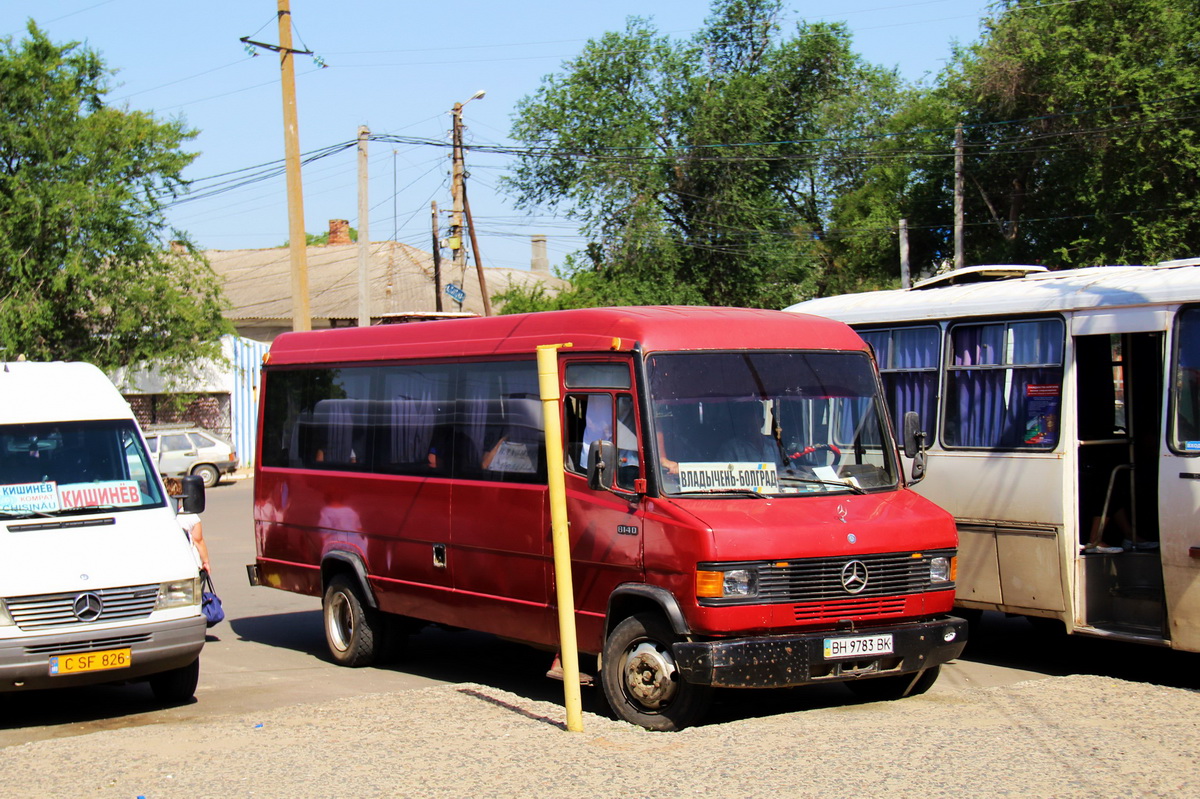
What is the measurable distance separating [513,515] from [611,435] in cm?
118

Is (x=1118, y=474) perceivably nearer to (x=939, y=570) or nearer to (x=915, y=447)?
(x=915, y=447)

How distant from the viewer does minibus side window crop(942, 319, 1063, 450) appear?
9898mm

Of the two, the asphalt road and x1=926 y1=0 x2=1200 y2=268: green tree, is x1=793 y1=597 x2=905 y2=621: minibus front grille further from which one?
x1=926 y1=0 x2=1200 y2=268: green tree

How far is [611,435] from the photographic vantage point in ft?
27.4

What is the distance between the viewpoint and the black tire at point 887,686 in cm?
871

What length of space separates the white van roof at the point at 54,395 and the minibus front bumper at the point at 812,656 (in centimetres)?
510

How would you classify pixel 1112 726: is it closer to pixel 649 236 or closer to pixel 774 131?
pixel 649 236

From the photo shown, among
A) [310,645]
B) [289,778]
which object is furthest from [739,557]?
[310,645]

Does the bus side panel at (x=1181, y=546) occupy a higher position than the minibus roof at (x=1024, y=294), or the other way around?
the minibus roof at (x=1024, y=294)

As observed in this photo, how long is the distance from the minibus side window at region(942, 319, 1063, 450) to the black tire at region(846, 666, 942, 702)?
216cm

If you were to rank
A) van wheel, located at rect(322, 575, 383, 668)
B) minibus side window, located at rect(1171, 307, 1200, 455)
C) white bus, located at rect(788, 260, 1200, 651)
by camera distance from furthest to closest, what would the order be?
van wheel, located at rect(322, 575, 383, 668) < white bus, located at rect(788, 260, 1200, 651) < minibus side window, located at rect(1171, 307, 1200, 455)

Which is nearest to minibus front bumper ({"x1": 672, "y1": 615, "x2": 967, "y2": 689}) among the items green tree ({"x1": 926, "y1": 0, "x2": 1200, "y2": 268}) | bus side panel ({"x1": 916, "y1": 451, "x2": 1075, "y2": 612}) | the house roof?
bus side panel ({"x1": 916, "y1": 451, "x2": 1075, "y2": 612})

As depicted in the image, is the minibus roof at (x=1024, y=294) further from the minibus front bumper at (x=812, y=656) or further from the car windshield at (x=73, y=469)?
the car windshield at (x=73, y=469)

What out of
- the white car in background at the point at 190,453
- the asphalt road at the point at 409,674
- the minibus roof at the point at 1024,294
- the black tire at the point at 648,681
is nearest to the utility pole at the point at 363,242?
the white car in background at the point at 190,453
